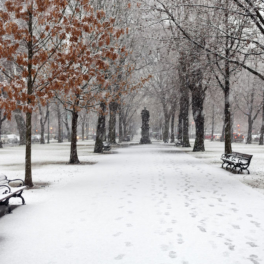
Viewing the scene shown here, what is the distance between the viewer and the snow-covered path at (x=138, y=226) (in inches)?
180

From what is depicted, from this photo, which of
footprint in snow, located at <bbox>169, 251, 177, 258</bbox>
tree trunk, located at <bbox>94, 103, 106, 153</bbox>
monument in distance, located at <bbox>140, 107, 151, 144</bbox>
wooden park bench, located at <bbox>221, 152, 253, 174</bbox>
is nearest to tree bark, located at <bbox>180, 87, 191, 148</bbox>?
monument in distance, located at <bbox>140, 107, 151, 144</bbox>

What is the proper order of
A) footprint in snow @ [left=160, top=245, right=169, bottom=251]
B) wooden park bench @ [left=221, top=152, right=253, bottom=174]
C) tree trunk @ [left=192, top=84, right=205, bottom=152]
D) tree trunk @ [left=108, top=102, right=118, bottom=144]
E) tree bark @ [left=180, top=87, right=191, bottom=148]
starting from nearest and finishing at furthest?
footprint in snow @ [left=160, top=245, right=169, bottom=251], wooden park bench @ [left=221, top=152, right=253, bottom=174], tree trunk @ [left=192, top=84, right=205, bottom=152], tree bark @ [left=180, top=87, right=191, bottom=148], tree trunk @ [left=108, top=102, right=118, bottom=144]

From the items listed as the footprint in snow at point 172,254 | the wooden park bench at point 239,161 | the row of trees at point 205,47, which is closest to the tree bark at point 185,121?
the row of trees at point 205,47

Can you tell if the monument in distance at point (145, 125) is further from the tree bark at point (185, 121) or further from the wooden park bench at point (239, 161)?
the wooden park bench at point (239, 161)

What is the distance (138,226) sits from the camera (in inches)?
234

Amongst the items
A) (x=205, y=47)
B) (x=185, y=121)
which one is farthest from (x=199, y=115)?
(x=205, y=47)

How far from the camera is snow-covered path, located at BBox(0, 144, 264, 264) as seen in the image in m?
4.58

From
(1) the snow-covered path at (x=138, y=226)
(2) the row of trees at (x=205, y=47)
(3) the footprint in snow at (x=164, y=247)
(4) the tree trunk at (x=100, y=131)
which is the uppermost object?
(2) the row of trees at (x=205, y=47)

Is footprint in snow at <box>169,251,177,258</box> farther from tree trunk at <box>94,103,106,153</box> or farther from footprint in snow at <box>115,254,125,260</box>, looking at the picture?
tree trunk at <box>94,103,106,153</box>

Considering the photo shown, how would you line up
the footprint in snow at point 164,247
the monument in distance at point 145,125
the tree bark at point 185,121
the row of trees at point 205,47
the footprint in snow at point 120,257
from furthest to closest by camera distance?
the monument in distance at point 145,125 < the tree bark at point 185,121 < the row of trees at point 205,47 < the footprint in snow at point 164,247 < the footprint in snow at point 120,257

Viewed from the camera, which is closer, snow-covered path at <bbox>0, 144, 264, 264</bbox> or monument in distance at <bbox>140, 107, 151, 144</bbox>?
snow-covered path at <bbox>0, 144, 264, 264</bbox>

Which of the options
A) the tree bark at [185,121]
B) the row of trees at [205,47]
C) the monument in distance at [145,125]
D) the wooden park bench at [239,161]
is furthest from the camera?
the monument in distance at [145,125]

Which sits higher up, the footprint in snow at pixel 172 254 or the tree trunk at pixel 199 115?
the tree trunk at pixel 199 115

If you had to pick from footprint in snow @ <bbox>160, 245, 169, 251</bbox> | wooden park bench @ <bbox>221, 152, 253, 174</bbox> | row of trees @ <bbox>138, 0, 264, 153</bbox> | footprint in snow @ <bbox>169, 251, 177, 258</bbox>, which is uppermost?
row of trees @ <bbox>138, 0, 264, 153</bbox>
